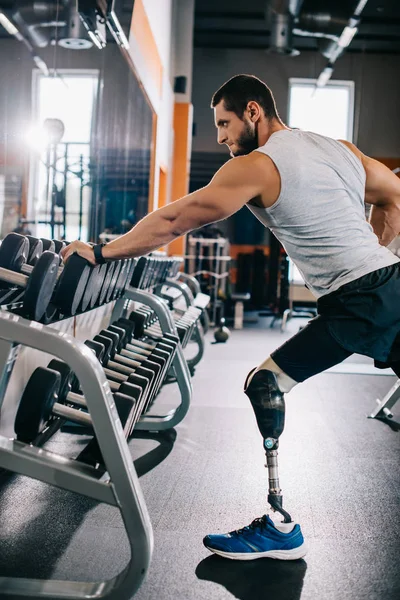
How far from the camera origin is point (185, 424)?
3.33 m

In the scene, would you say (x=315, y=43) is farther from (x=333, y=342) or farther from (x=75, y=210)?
(x=333, y=342)

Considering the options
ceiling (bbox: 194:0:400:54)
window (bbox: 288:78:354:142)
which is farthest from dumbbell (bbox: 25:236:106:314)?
window (bbox: 288:78:354:142)

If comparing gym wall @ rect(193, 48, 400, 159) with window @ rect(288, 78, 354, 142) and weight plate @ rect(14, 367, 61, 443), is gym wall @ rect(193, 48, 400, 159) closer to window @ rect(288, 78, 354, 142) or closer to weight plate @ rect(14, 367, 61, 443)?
window @ rect(288, 78, 354, 142)

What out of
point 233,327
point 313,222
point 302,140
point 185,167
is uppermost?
point 185,167

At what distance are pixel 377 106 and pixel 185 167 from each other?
4.45 metres

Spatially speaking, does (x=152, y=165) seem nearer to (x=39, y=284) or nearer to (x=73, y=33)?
(x=73, y=33)

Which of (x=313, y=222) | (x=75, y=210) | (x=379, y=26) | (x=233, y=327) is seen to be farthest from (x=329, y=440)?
(x=379, y=26)

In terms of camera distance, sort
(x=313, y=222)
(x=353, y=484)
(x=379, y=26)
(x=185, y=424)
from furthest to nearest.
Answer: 1. (x=379, y=26)
2. (x=185, y=424)
3. (x=353, y=484)
4. (x=313, y=222)

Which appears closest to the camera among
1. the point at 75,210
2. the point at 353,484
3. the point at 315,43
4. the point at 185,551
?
the point at 185,551

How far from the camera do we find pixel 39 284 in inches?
61.2

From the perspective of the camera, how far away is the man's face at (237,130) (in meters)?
1.79

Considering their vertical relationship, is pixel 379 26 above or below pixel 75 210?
above

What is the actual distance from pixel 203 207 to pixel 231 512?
1.11 meters

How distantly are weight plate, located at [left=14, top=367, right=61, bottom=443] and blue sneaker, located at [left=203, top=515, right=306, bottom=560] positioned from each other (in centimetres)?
68
